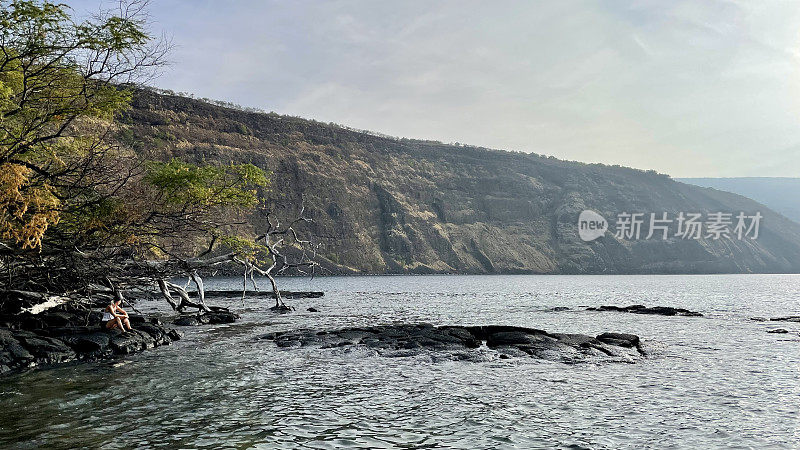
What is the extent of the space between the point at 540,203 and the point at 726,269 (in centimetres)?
6832

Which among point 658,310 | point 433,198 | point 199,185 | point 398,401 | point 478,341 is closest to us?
point 398,401

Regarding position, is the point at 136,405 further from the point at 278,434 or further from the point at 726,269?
the point at 726,269

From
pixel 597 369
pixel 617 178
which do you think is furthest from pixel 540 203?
pixel 597 369

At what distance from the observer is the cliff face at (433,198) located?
126 meters

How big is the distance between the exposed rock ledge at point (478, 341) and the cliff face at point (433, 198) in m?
88.5

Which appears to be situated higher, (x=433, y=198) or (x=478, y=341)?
(x=433, y=198)

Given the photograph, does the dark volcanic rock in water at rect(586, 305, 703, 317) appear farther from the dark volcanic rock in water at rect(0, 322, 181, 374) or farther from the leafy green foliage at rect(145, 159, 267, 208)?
the dark volcanic rock in water at rect(0, 322, 181, 374)

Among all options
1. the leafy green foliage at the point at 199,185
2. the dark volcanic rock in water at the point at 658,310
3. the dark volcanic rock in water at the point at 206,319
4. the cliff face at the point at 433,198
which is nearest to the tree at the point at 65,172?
the leafy green foliage at the point at 199,185

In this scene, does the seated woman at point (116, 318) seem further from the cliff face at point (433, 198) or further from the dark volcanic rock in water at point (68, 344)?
the cliff face at point (433, 198)

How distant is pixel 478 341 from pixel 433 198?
434 ft

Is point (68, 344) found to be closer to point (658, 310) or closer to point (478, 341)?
point (478, 341)

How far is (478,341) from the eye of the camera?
26312 millimetres

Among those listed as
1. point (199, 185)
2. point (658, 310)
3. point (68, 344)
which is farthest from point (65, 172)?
point (658, 310)

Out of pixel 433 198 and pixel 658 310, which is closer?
pixel 658 310
